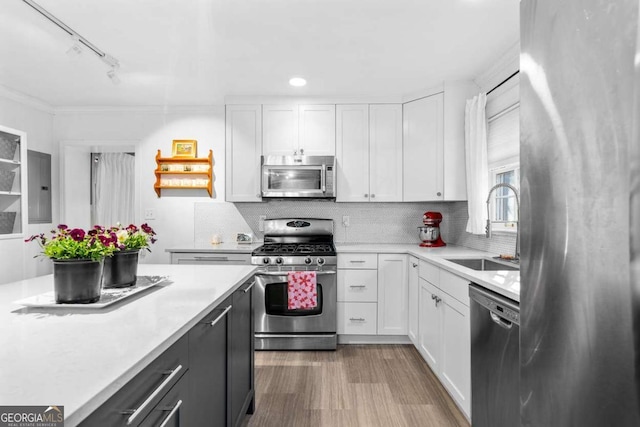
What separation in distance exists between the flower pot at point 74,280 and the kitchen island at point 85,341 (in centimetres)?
4

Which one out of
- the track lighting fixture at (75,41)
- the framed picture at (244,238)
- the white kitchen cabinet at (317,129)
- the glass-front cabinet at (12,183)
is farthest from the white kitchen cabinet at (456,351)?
the glass-front cabinet at (12,183)

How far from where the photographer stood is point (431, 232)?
3535 mm

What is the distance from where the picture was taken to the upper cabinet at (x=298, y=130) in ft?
12.1

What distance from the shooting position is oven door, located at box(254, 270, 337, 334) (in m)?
3.24

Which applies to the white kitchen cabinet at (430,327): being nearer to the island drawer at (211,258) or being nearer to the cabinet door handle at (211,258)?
the island drawer at (211,258)

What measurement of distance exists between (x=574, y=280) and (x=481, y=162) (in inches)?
102

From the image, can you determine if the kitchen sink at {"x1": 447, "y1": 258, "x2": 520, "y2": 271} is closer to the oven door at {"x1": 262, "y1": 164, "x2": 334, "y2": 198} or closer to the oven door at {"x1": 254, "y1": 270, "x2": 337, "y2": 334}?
the oven door at {"x1": 254, "y1": 270, "x2": 337, "y2": 334}

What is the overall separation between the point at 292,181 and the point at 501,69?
2.10 meters

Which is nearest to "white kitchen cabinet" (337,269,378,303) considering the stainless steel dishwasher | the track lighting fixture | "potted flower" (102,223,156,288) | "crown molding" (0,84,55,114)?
the stainless steel dishwasher

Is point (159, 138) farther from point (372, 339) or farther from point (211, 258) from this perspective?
point (372, 339)

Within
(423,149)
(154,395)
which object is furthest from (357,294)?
(154,395)

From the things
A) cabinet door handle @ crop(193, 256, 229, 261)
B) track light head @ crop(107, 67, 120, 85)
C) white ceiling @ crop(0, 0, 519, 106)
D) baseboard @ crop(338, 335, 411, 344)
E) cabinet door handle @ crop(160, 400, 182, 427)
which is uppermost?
white ceiling @ crop(0, 0, 519, 106)

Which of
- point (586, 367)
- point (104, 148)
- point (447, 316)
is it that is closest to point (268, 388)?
point (447, 316)

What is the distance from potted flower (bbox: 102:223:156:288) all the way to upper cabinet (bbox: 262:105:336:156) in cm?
233
